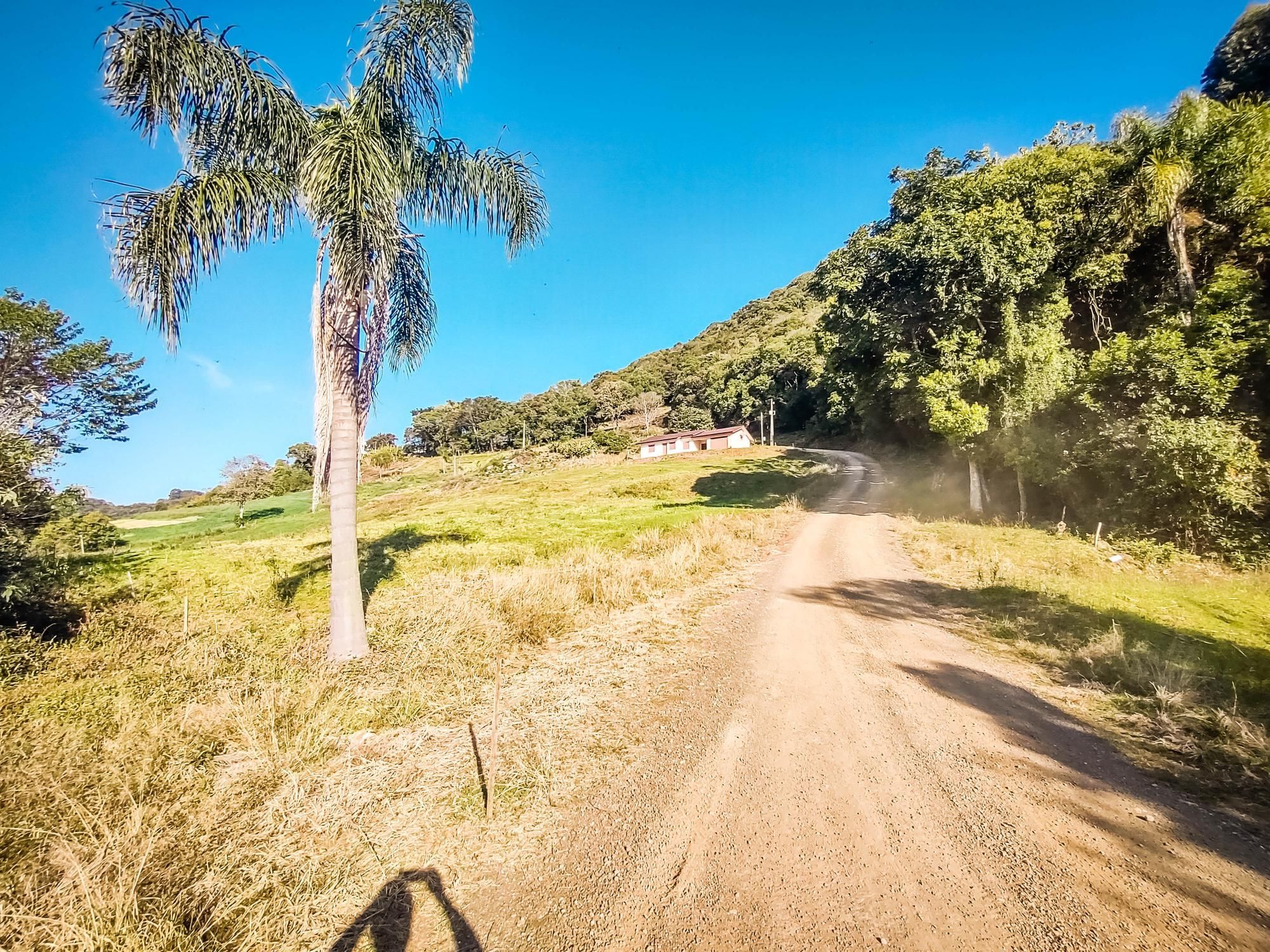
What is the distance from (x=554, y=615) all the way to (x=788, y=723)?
18.2 feet

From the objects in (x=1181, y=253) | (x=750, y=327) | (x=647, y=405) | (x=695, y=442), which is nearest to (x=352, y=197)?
(x=1181, y=253)

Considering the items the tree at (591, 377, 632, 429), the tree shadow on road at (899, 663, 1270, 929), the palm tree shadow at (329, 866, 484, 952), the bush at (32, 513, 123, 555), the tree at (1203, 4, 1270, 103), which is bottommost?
the tree shadow on road at (899, 663, 1270, 929)

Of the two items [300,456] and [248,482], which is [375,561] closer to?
[248,482]

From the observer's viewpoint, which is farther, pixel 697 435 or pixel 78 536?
pixel 697 435

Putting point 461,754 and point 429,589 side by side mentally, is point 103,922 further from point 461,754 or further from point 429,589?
point 429,589

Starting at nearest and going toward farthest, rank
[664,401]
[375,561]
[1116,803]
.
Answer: [1116,803] → [375,561] → [664,401]

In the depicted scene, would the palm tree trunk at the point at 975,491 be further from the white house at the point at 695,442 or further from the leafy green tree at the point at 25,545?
the white house at the point at 695,442

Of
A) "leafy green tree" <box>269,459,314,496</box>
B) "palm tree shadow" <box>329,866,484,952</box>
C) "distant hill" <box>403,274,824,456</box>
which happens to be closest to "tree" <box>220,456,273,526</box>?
"leafy green tree" <box>269,459,314,496</box>

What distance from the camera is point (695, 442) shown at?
7288 cm

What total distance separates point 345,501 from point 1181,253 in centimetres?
2831

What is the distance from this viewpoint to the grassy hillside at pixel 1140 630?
5.78 m

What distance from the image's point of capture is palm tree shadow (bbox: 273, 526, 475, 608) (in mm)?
15203

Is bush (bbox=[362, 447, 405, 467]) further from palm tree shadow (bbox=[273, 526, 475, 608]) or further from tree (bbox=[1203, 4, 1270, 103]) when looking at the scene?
tree (bbox=[1203, 4, 1270, 103])

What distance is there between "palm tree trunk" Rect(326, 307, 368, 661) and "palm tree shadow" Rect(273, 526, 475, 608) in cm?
180
